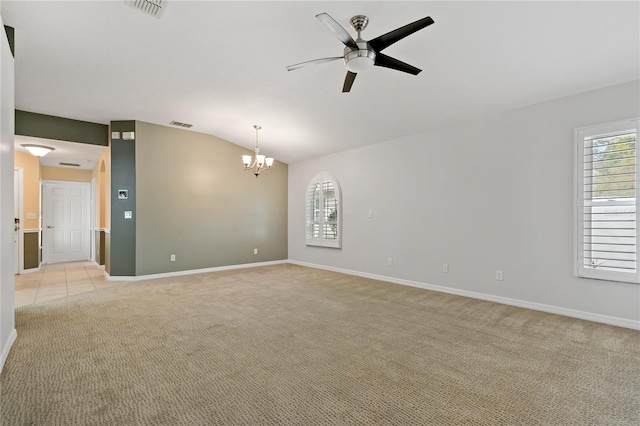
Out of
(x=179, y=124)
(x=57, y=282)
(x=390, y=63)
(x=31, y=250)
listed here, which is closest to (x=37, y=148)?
(x=31, y=250)

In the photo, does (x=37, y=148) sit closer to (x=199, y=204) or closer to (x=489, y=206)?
(x=199, y=204)

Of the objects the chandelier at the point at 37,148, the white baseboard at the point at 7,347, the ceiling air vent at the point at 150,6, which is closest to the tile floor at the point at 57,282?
the white baseboard at the point at 7,347

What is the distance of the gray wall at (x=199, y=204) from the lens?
19.8 feet

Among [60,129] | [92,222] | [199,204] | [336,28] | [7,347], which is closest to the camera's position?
[336,28]

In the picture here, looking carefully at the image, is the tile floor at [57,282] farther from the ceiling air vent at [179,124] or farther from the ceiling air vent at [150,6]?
the ceiling air vent at [150,6]

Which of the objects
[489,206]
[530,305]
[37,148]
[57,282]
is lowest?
[57,282]

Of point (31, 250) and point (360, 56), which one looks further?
point (31, 250)

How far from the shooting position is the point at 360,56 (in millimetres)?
2623

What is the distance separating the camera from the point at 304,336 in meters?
3.11

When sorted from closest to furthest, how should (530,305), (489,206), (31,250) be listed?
(530,305) < (489,206) < (31,250)

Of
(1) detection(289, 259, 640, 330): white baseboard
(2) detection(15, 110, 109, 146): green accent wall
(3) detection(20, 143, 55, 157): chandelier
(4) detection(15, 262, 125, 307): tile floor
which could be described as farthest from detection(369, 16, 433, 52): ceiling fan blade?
(3) detection(20, 143, 55, 157): chandelier

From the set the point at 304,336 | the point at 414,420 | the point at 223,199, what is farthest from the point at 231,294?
the point at 414,420

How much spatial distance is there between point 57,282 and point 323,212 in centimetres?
531

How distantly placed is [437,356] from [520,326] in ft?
4.60
